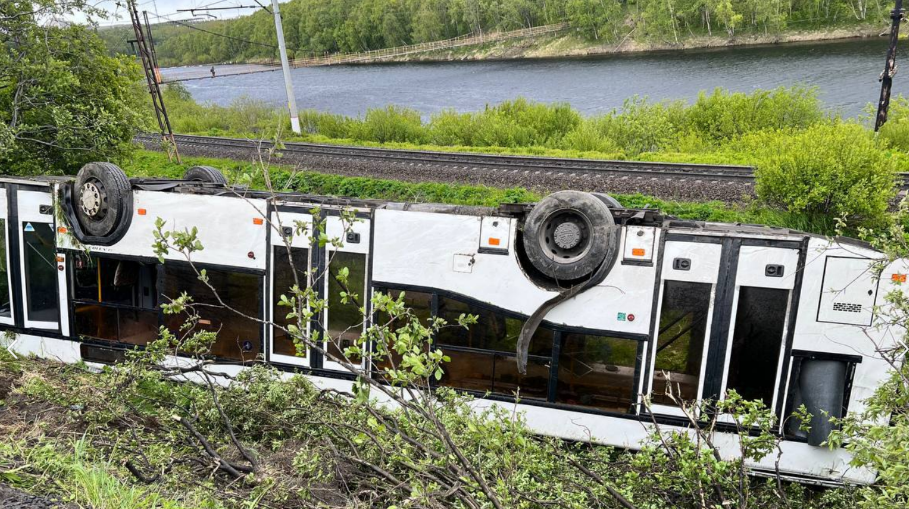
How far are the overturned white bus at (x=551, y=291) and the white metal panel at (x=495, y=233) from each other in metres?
0.01

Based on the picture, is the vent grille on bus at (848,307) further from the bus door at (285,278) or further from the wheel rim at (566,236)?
the bus door at (285,278)

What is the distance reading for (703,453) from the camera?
184 inches

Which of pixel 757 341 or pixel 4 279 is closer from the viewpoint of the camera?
pixel 757 341

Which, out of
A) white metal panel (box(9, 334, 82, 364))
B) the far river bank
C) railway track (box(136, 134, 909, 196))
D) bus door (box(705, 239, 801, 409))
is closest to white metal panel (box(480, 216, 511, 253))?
bus door (box(705, 239, 801, 409))

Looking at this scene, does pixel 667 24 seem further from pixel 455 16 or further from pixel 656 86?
pixel 455 16

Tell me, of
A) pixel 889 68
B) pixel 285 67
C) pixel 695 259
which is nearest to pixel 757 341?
pixel 695 259

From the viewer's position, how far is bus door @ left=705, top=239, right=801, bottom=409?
5.98m

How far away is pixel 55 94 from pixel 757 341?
12521 mm

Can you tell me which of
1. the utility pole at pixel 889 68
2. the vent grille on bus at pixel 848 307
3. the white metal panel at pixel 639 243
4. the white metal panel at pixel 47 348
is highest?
the utility pole at pixel 889 68

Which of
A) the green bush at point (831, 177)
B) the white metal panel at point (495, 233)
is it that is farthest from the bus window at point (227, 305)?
the green bush at point (831, 177)

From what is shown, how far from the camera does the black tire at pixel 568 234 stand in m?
6.21

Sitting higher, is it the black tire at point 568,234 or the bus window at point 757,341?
the black tire at point 568,234

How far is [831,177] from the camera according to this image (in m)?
12.1

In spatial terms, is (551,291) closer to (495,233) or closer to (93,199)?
(495,233)
